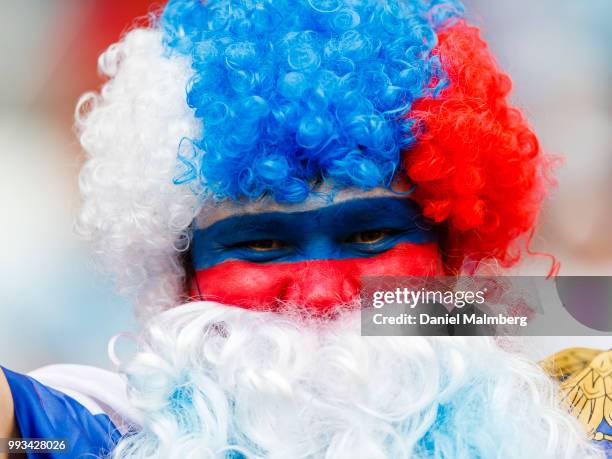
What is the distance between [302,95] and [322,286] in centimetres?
35

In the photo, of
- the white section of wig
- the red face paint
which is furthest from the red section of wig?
the white section of wig

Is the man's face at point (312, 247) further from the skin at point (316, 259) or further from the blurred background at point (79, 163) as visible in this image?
the blurred background at point (79, 163)

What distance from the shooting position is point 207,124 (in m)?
1.41

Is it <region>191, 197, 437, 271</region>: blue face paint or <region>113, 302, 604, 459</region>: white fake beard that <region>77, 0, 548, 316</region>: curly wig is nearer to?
<region>191, 197, 437, 271</region>: blue face paint

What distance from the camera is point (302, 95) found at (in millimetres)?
1359

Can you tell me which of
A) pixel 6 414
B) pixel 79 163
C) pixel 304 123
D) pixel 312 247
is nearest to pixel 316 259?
pixel 312 247

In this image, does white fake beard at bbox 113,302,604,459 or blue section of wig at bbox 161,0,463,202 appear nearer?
white fake beard at bbox 113,302,604,459

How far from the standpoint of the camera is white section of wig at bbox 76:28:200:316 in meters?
1.49

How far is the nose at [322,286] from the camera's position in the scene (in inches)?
54.2

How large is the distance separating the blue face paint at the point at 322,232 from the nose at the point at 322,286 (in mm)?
24

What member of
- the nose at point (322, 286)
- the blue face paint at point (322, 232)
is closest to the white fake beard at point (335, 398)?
the nose at point (322, 286)

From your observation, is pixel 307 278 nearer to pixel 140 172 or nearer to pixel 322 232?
pixel 322 232

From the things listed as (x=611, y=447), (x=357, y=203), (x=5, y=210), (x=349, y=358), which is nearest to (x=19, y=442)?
(x=349, y=358)

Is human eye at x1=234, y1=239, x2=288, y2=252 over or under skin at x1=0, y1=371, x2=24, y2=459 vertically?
over
